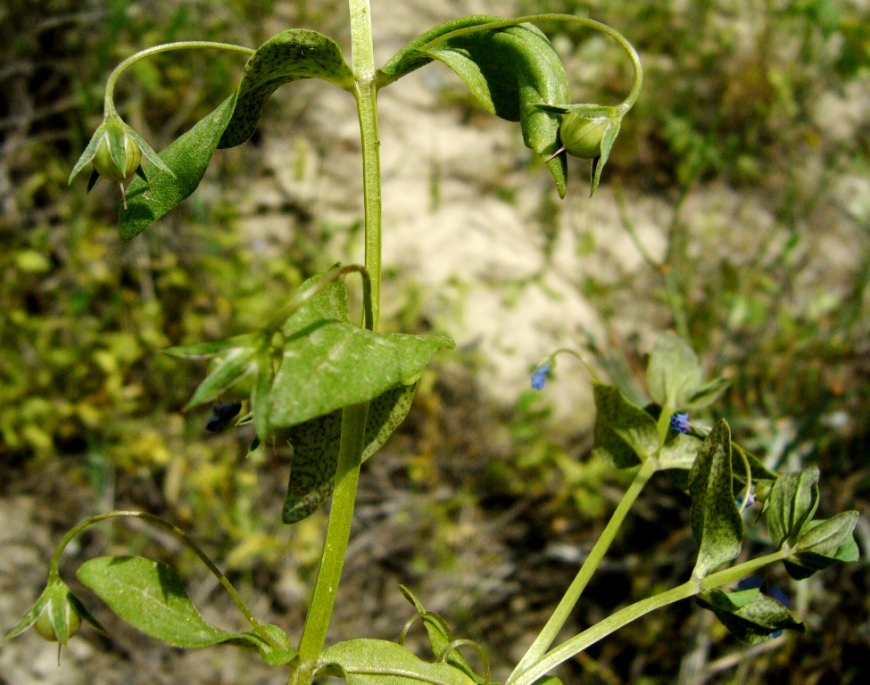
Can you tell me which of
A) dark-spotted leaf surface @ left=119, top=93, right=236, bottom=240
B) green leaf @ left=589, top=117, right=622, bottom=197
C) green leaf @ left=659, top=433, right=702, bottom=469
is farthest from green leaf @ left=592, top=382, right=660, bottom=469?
dark-spotted leaf surface @ left=119, top=93, right=236, bottom=240

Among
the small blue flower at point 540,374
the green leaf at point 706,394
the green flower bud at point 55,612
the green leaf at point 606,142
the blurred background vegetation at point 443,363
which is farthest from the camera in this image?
the blurred background vegetation at point 443,363

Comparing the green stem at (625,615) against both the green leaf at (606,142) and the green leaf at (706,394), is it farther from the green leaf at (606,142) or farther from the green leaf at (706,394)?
the green leaf at (606,142)

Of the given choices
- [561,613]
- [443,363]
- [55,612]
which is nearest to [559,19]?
[561,613]

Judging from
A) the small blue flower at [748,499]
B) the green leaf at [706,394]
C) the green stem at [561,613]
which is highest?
the green leaf at [706,394]

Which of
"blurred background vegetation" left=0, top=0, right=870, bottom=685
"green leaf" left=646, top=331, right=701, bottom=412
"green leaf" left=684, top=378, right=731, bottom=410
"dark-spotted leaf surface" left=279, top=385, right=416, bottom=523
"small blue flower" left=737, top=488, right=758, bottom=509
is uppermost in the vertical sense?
"dark-spotted leaf surface" left=279, top=385, right=416, bottom=523

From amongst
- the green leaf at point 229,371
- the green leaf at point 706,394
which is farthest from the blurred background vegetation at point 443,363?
the green leaf at point 229,371

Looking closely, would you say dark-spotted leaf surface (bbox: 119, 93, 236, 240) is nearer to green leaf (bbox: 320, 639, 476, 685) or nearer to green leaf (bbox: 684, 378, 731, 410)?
green leaf (bbox: 320, 639, 476, 685)
